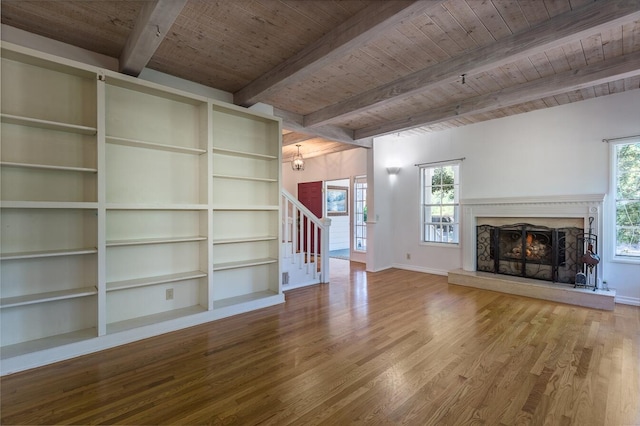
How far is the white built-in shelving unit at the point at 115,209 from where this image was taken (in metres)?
2.50

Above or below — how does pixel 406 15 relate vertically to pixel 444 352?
above

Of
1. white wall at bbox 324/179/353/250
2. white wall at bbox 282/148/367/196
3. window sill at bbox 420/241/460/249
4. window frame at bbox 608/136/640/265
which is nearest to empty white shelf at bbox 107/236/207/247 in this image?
window sill at bbox 420/241/460/249

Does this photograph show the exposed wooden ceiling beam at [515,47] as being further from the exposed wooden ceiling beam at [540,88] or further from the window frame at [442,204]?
the window frame at [442,204]

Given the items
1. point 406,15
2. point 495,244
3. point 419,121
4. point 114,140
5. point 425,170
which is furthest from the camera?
point 425,170

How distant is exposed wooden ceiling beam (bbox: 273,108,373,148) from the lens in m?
4.48

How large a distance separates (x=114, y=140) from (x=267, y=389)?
2.66m

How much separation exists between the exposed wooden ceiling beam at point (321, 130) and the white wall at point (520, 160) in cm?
65

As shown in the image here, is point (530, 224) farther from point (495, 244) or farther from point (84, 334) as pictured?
→ point (84, 334)

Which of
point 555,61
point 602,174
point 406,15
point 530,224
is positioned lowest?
point 530,224

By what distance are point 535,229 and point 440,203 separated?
65.1 inches

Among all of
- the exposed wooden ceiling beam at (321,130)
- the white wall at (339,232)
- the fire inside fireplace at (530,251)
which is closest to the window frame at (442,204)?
the fire inside fireplace at (530,251)

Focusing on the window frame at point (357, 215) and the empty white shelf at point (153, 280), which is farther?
the window frame at point (357, 215)

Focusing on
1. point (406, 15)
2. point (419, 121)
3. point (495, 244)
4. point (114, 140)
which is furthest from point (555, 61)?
point (114, 140)

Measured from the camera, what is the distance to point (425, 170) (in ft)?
19.9
